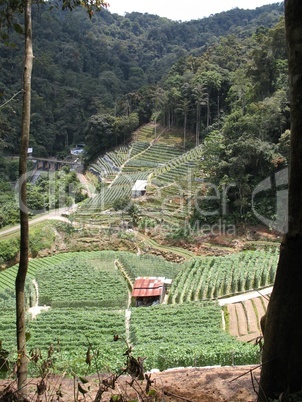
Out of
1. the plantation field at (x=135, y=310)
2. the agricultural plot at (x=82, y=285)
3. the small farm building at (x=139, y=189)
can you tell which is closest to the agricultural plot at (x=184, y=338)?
the plantation field at (x=135, y=310)

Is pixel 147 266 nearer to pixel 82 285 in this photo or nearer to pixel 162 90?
pixel 82 285

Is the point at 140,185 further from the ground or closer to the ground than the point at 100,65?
closer to the ground

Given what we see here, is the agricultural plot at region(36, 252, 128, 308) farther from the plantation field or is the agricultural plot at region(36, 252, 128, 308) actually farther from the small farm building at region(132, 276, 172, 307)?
the small farm building at region(132, 276, 172, 307)

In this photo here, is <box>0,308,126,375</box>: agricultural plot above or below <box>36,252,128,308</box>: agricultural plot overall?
above

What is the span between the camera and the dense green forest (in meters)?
29.6

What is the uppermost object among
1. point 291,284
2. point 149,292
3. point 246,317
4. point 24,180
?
point 24,180

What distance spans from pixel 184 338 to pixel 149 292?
5613mm

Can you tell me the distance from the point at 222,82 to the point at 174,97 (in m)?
6.02

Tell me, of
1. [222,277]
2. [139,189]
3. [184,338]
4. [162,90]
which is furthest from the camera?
[162,90]

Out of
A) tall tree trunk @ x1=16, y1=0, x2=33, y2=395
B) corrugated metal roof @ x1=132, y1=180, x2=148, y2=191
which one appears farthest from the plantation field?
corrugated metal roof @ x1=132, y1=180, x2=148, y2=191

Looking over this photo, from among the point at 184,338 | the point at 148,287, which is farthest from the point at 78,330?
the point at 148,287

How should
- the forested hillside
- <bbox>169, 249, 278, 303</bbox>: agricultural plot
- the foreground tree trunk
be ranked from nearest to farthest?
the foreground tree trunk, <bbox>169, 249, 278, 303</bbox>: agricultural plot, the forested hillside

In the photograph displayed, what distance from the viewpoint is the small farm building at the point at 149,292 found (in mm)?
19016

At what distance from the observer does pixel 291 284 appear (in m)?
3.43
